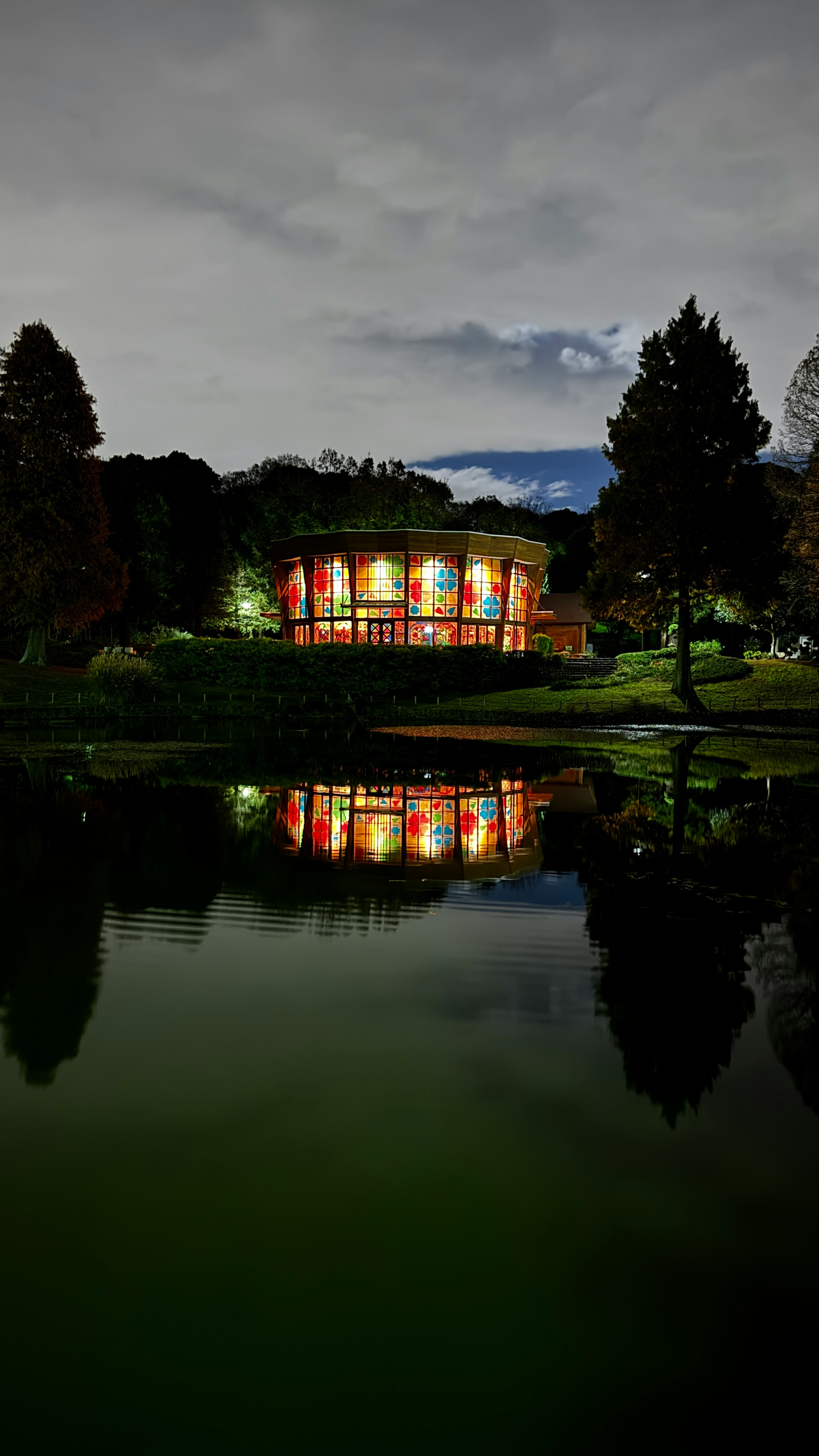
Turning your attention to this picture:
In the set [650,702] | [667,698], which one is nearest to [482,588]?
[667,698]

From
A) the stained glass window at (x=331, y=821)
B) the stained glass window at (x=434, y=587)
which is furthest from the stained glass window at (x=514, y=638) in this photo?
the stained glass window at (x=331, y=821)

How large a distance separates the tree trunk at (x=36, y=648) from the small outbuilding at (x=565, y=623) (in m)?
41.1

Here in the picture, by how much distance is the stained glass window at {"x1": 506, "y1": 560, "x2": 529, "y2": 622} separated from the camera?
62094mm

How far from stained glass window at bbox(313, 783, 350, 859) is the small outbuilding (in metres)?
61.9

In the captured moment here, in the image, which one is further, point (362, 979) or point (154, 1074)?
point (362, 979)

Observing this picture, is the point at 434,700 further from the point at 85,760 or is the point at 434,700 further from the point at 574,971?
the point at 574,971

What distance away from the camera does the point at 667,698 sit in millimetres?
36500

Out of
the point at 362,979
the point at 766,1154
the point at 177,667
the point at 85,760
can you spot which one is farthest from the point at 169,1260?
the point at 177,667

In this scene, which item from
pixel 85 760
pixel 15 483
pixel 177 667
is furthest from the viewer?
pixel 15 483

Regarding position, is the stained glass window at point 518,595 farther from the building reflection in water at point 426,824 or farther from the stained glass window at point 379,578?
the building reflection in water at point 426,824

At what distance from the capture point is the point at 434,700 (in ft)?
131

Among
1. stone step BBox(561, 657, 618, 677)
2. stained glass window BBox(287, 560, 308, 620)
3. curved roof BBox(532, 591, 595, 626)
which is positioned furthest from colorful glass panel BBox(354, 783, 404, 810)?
curved roof BBox(532, 591, 595, 626)

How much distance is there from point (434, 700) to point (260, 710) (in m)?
7.99

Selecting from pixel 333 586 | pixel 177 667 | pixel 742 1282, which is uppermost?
pixel 333 586
